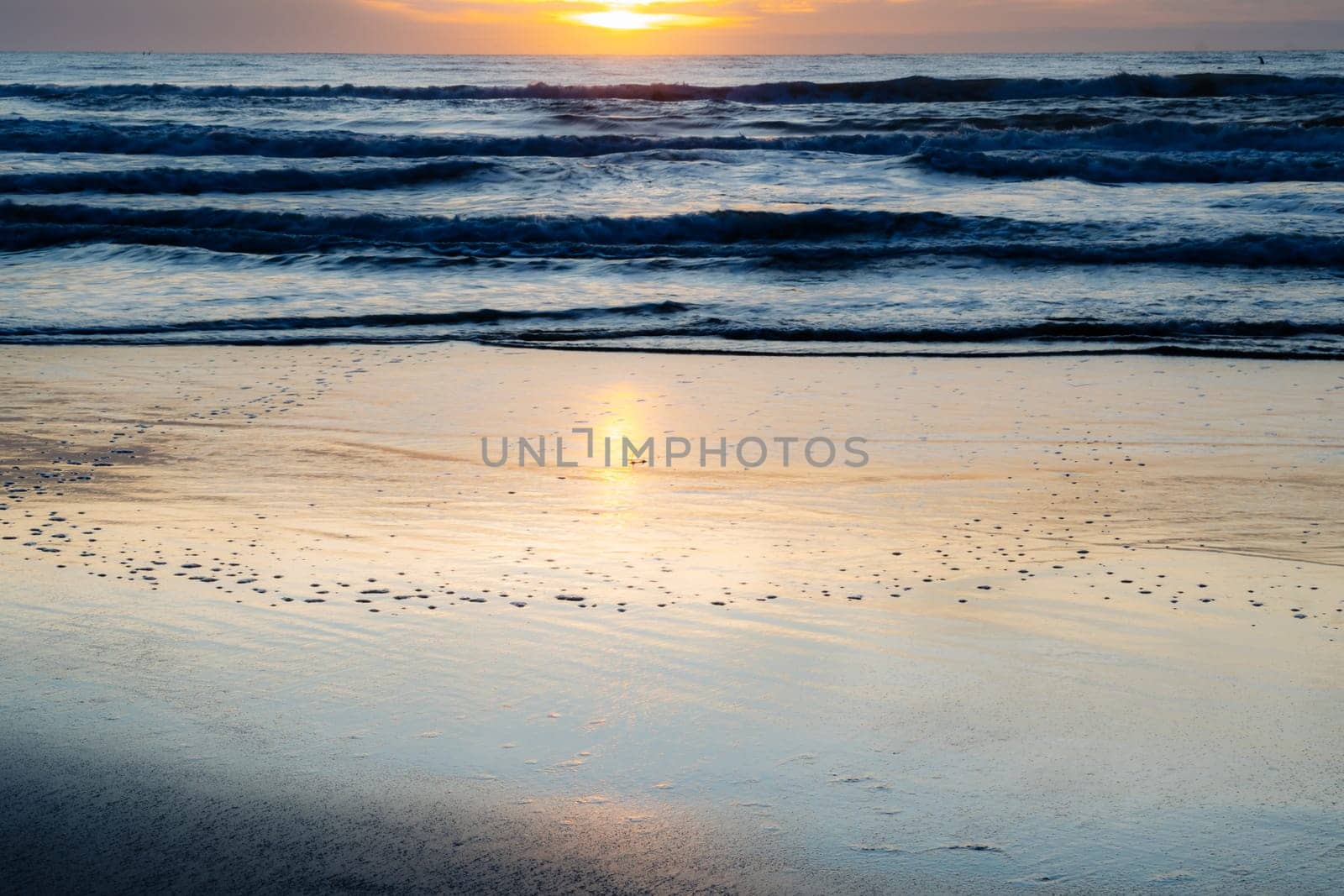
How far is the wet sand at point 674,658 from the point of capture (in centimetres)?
223

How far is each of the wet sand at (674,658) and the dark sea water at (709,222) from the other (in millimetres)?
2760

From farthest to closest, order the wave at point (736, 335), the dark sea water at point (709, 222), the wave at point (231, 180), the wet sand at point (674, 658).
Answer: the wave at point (231, 180), the dark sea water at point (709, 222), the wave at point (736, 335), the wet sand at point (674, 658)

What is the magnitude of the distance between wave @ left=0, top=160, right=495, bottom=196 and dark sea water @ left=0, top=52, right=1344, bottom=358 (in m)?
0.06

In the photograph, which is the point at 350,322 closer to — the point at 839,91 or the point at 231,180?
the point at 231,180

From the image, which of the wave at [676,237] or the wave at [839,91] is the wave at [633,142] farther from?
the wave at [839,91]

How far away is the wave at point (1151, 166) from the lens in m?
16.0

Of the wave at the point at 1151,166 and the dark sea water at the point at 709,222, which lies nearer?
the dark sea water at the point at 709,222

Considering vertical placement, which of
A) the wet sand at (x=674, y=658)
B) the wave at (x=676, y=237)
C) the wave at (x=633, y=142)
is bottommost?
the wet sand at (x=674, y=658)

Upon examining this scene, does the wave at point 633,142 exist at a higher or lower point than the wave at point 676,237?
higher

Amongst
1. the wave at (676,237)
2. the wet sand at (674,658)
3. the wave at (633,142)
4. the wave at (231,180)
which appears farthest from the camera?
the wave at (633,142)

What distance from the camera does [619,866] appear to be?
217 centimetres

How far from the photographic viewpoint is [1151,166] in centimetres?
1667

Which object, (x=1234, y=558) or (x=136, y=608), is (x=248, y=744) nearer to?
(x=136, y=608)

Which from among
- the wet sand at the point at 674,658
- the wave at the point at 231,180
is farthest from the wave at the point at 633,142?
the wet sand at the point at 674,658
